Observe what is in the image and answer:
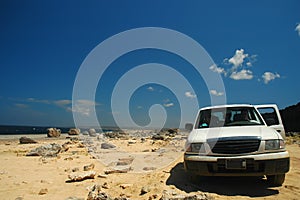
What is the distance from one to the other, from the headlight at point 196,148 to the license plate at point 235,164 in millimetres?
526

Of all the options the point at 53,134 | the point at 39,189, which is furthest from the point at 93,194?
the point at 53,134

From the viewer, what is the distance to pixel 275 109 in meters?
6.04

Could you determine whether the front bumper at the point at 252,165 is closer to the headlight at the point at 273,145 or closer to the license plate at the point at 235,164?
the license plate at the point at 235,164

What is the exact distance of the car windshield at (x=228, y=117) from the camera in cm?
566

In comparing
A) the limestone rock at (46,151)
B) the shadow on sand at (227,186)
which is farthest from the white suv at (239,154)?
the limestone rock at (46,151)

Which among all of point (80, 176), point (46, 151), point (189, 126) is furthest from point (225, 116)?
point (46, 151)

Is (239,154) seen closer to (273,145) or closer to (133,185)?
(273,145)

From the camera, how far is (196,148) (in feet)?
14.8

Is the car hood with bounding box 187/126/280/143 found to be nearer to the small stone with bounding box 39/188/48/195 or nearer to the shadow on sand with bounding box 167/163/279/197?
the shadow on sand with bounding box 167/163/279/197

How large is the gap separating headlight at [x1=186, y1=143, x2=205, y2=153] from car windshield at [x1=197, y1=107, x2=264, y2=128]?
1255 mm

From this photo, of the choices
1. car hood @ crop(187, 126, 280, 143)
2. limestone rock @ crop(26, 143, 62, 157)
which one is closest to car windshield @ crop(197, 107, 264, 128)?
car hood @ crop(187, 126, 280, 143)

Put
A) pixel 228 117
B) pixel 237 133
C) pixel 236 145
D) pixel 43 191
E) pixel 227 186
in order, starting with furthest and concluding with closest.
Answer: pixel 228 117 < pixel 227 186 < pixel 237 133 < pixel 43 191 < pixel 236 145

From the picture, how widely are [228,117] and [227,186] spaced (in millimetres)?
1958

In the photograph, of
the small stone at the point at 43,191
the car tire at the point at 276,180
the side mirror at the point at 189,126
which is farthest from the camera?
the side mirror at the point at 189,126
